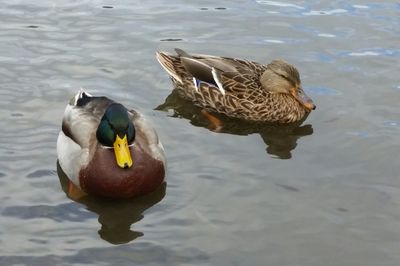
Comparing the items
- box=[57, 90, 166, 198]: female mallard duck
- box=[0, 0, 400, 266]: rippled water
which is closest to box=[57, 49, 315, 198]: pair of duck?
box=[57, 90, 166, 198]: female mallard duck

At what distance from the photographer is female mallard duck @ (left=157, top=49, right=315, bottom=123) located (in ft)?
28.3

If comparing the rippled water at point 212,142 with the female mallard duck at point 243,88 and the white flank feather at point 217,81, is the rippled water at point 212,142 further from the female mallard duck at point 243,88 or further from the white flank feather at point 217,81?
the white flank feather at point 217,81

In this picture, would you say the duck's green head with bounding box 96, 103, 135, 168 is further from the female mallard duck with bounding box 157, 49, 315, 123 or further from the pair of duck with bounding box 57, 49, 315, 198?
the female mallard duck with bounding box 157, 49, 315, 123

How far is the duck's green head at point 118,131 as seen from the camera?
6816 millimetres

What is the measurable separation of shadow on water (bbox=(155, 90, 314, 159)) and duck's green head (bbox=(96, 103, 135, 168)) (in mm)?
1636

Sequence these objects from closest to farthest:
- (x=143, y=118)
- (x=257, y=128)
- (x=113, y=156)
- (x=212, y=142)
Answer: (x=113, y=156) → (x=143, y=118) → (x=212, y=142) → (x=257, y=128)

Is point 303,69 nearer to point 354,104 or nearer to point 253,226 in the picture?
point 354,104

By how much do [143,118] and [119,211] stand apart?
969 millimetres

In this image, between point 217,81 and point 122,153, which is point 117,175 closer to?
point 122,153

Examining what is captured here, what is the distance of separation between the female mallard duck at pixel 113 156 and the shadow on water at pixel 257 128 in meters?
1.36

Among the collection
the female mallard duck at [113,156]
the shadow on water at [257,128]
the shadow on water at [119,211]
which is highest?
the female mallard duck at [113,156]

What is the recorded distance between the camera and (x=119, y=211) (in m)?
6.85

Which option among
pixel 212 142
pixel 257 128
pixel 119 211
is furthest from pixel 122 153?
pixel 257 128

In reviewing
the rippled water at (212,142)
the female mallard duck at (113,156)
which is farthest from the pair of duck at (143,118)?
the rippled water at (212,142)
